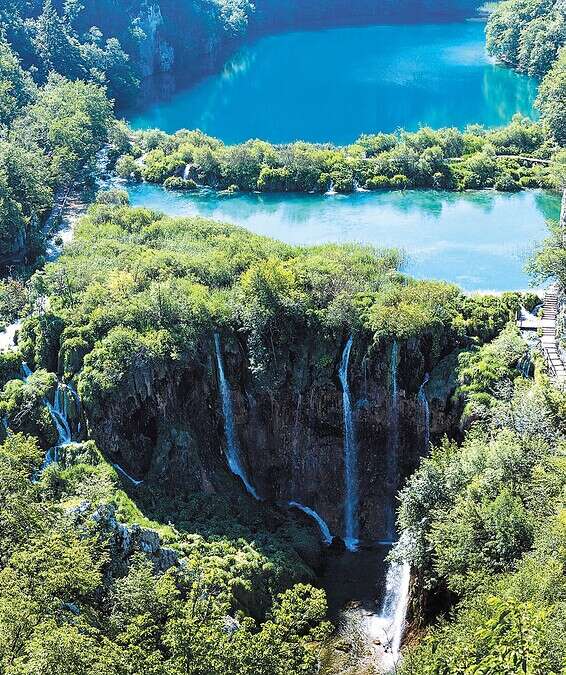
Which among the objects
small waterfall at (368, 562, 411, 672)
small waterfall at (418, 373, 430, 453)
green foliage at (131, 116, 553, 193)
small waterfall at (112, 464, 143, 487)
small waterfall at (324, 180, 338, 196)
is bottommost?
small waterfall at (368, 562, 411, 672)

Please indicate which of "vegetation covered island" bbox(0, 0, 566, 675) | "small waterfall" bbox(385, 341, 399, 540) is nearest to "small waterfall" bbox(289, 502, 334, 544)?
"vegetation covered island" bbox(0, 0, 566, 675)

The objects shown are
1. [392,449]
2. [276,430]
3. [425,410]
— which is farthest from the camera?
[276,430]

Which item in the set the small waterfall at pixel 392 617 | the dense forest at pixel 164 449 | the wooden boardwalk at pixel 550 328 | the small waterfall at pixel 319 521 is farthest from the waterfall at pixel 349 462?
the wooden boardwalk at pixel 550 328

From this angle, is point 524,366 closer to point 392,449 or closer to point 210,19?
point 392,449

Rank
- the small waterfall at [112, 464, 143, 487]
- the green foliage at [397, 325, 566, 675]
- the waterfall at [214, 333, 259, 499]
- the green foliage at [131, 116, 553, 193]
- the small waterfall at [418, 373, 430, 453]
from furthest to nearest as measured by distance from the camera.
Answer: the green foliage at [131, 116, 553, 193]
the waterfall at [214, 333, 259, 499]
the small waterfall at [418, 373, 430, 453]
the small waterfall at [112, 464, 143, 487]
the green foliage at [397, 325, 566, 675]

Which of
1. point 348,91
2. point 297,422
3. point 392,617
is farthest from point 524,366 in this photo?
point 348,91

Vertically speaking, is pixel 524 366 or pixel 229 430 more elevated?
pixel 524 366

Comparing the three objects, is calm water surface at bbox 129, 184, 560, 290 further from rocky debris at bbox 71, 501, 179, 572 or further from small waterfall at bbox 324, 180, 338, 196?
rocky debris at bbox 71, 501, 179, 572

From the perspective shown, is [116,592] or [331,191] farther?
[331,191]
